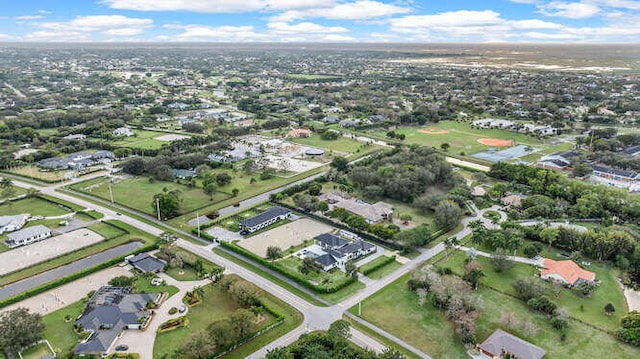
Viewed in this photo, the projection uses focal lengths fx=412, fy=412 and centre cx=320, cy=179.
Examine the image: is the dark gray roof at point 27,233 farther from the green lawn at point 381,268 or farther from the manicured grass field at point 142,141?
Answer: the manicured grass field at point 142,141

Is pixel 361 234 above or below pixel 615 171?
below

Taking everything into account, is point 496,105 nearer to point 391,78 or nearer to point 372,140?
point 372,140

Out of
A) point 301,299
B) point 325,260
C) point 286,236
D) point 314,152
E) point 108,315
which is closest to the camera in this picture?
point 108,315

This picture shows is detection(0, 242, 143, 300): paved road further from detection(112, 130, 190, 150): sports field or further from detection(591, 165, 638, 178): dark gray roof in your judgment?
detection(591, 165, 638, 178): dark gray roof

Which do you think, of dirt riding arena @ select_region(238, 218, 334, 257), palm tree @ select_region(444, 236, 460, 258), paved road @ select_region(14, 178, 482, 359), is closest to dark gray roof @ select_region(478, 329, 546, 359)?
paved road @ select_region(14, 178, 482, 359)

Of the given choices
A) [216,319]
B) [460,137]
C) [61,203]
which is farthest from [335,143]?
[216,319]

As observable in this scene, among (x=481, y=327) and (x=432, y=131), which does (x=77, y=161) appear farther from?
(x=432, y=131)
